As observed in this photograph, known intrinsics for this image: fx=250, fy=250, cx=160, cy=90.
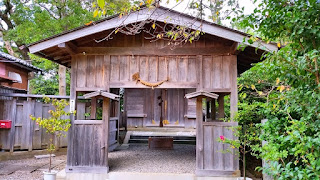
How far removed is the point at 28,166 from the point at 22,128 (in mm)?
1710

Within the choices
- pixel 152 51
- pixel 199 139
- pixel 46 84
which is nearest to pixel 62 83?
pixel 46 84

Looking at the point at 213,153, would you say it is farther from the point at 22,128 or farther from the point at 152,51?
the point at 22,128

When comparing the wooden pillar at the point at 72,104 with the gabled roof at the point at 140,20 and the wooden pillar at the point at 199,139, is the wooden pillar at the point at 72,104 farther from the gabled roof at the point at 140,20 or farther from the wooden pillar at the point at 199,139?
the wooden pillar at the point at 199,139

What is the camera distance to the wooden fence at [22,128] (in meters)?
8.66

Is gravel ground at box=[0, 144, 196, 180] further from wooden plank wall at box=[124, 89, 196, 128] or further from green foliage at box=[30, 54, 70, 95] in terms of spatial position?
green foliage at box=[30, 54, 70, 95]

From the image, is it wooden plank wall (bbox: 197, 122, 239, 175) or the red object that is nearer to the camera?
wooden plank wall (bbox: 197, 122, 239, 175)

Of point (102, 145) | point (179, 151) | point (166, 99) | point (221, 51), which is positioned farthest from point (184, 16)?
point (166, 99)

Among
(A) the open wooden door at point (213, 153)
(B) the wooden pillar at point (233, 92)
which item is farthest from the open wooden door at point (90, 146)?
(B) the wooden pillar at point (233, 92)

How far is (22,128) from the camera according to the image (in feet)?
29.2

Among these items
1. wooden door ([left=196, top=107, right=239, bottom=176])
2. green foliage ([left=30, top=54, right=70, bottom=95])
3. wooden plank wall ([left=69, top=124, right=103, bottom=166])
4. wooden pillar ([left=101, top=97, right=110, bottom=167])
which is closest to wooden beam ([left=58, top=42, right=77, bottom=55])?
wooden pillar ([left=101, top=97, right=110, bottom=167])

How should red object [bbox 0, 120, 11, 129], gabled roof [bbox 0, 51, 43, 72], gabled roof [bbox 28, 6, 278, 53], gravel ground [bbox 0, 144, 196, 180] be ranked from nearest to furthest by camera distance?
1. gabled roof [bbox 28, 6, 278, 53]
2. gravel ground [bbox 0, 144, 196, 180]
3. red object [bbox 0, 120, 11, 129]
4. gabled roof [bbox 0, 51, 43, 72]

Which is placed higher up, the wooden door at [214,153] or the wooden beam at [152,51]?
the wooden beam at [152,51]

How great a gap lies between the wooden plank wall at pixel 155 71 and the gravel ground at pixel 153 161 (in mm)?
2326

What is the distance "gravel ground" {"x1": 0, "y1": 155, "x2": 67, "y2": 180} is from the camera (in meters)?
6.66
